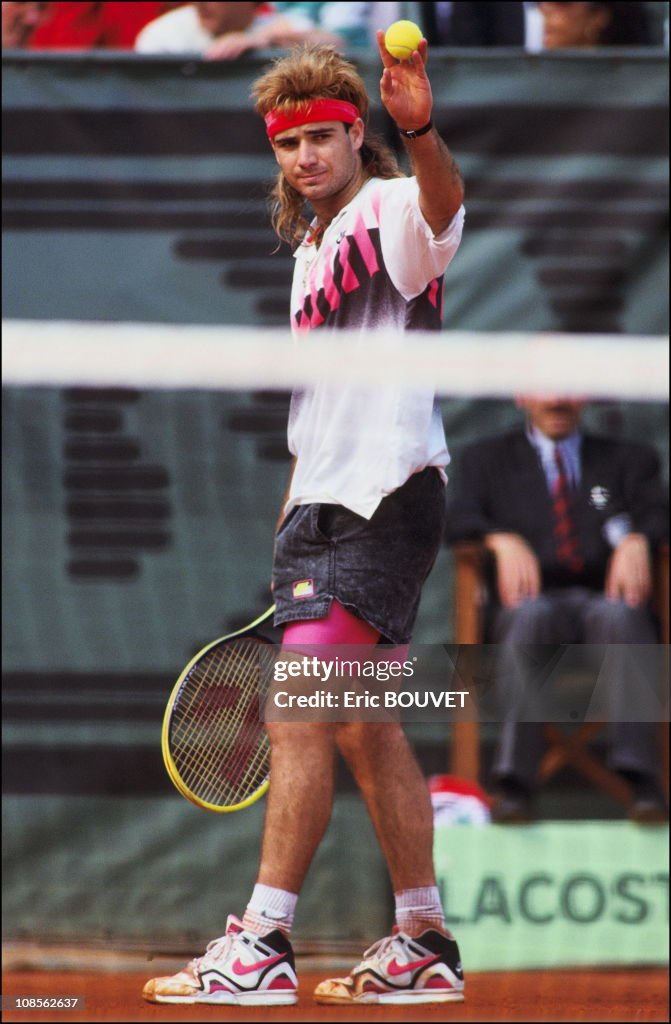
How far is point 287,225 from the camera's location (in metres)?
2.02

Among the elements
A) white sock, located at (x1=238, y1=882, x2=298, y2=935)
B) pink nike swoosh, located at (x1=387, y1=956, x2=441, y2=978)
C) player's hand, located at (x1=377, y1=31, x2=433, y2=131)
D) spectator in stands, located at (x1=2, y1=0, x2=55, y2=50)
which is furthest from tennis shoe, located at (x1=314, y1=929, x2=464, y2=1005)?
A: spectator in stands, located at (x1=2, y1=0, x2=55, y2=50)

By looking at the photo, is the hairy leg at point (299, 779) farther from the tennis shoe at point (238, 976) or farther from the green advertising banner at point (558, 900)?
the green advertising banner at point (558, 900)

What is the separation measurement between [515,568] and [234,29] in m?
1.76

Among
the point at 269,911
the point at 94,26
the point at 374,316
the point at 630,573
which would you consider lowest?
the point at 269,911

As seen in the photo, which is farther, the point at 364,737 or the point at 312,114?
the point at 364,737

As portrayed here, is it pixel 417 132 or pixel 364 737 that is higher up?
pixel 417 132

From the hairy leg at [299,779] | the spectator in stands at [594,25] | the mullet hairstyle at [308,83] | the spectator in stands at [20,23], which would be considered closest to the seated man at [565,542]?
the spectator in stands at [594,25]

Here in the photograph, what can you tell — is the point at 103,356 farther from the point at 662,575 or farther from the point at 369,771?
the point at 369,771

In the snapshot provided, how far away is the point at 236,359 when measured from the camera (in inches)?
166

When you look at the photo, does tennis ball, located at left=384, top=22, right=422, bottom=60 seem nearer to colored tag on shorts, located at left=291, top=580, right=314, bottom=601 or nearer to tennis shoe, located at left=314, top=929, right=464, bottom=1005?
colored tag on shorts, located at left=291, top=580, right=314, bottom=601

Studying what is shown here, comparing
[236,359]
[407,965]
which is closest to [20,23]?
[236,359]

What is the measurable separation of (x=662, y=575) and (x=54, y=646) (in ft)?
5.94

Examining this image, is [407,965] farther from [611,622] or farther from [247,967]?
[611,622]

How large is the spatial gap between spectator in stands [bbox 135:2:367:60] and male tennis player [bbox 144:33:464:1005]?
7.77 feet
